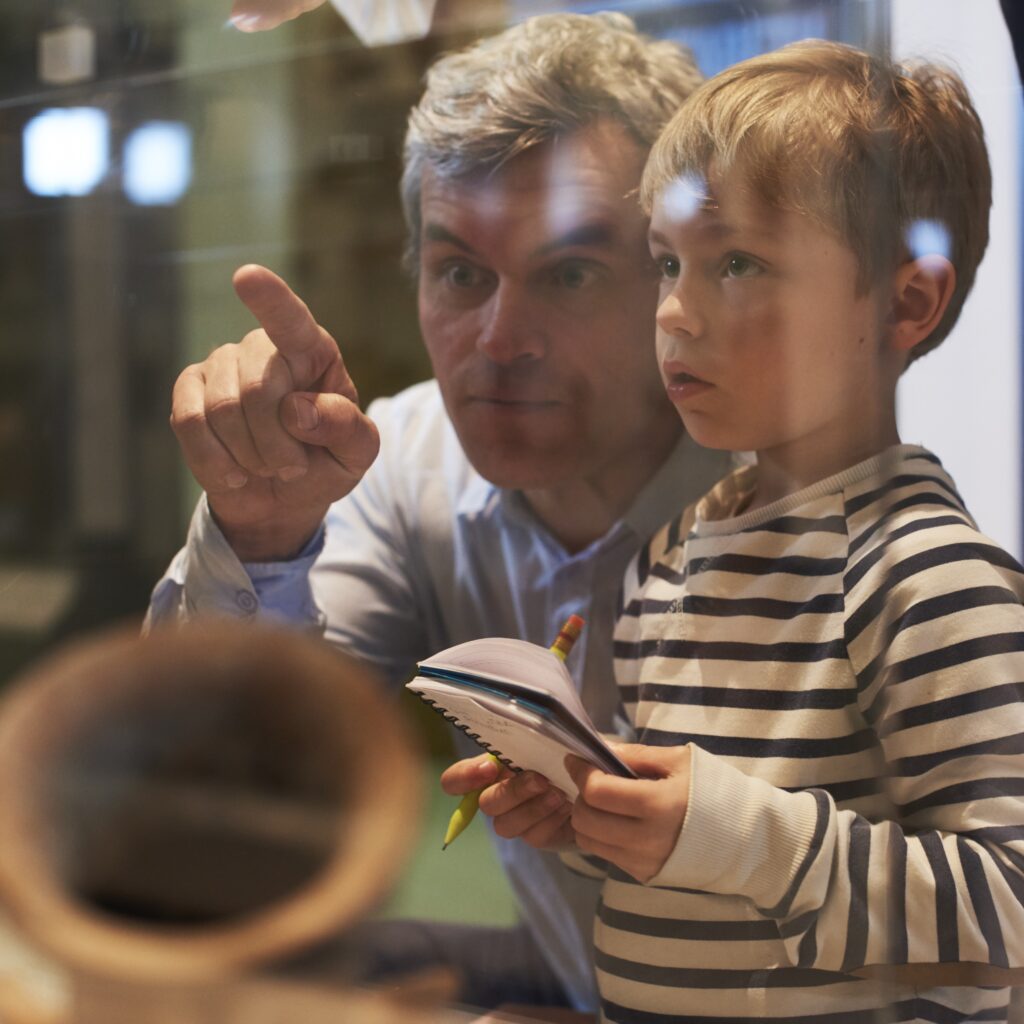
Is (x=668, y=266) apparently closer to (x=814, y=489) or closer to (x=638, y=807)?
(x=814, y=489)

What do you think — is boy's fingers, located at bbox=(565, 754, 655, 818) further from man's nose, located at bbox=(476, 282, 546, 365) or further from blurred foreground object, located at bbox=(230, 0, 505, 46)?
blurred foreground object, located at bbox=(230, 0, 505, 46)

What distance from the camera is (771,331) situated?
0.83 metres

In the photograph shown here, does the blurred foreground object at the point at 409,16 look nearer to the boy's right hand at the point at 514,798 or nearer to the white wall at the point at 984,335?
the white wall at the point at 984,335

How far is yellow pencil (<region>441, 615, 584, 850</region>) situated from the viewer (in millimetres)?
861

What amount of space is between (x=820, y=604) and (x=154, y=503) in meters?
0.50

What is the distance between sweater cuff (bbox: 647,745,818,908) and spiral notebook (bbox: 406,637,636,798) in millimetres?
53

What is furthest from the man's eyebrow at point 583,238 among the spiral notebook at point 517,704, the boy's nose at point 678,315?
the spiral notebook at point 517,704

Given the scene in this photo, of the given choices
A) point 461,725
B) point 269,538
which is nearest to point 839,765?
point 461,725

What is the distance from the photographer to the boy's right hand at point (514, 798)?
2.79 feet

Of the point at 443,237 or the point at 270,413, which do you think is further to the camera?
the point at 443,237

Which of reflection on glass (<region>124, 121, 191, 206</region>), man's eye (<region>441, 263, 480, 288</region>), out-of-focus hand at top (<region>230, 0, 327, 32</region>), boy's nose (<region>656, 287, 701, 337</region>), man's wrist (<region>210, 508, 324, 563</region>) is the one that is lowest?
man's wrist (<region>210, 508, 324, 563</region>)

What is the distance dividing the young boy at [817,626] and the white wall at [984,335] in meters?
0.03

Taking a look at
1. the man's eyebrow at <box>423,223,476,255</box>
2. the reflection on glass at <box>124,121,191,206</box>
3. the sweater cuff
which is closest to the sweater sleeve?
the sweater cuff

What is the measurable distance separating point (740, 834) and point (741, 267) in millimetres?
401
